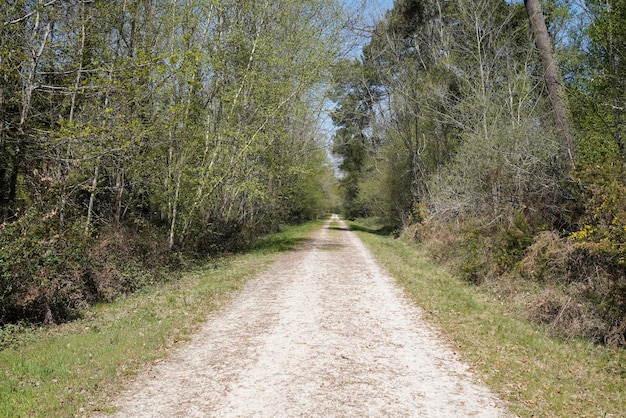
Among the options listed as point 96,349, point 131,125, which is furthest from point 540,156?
point 96,349

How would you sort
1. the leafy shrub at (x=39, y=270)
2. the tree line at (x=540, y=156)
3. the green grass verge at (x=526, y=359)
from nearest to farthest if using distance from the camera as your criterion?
the green grass verge at (x=526, y=359) < the leafy shrub at (x=39, y=270) < the tree line at (x=540, y=156)

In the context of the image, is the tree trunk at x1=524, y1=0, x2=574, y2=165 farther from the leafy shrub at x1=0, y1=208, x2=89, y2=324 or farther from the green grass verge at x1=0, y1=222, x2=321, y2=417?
the leafy shrub at x1=0, y1=208, x2=89, y2=324

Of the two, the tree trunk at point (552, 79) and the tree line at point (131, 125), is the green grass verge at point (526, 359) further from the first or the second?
the tree line at point (131, 125)

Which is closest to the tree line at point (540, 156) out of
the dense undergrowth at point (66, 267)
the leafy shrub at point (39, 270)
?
the dense undergrowth at point (66, 267)

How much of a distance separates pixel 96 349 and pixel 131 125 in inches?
194

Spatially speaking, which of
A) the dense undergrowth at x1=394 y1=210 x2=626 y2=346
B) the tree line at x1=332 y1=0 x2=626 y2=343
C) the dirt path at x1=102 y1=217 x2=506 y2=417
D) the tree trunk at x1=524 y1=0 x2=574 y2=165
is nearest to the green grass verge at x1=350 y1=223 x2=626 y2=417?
the dirt path at x1=102 y1=217 x2=506 y2=417

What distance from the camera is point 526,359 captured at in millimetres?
6902

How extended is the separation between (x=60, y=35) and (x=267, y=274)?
8287mm

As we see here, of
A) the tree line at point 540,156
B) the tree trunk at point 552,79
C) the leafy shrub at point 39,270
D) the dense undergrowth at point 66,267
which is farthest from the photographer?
the tree trunk at point 552,79

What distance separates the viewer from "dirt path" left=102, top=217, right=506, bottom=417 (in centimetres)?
500

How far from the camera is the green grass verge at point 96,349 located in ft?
17.0

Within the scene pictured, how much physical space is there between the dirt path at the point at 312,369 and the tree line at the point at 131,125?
3.84 meters

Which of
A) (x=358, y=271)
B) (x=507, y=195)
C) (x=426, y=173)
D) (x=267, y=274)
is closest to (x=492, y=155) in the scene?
(x=507, y=195)

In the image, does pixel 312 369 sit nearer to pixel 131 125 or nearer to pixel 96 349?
pixel 96 349
